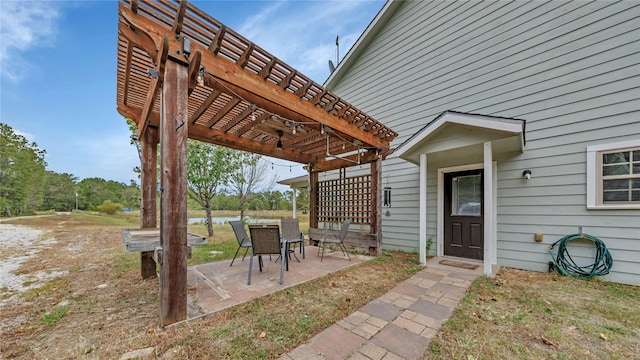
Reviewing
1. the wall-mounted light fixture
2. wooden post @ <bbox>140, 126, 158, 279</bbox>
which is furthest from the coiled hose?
wooden post @ <bbox>140, 126, 158, 279</bbox>

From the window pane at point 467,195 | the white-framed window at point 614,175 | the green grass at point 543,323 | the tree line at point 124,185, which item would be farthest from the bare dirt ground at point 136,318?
the tree line at point 124,185

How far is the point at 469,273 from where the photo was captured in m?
3.91

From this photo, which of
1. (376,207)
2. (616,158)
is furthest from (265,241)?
(616,158)

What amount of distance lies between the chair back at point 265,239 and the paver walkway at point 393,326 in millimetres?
1437

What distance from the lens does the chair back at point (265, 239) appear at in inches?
128

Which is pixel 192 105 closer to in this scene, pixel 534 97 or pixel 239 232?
pixel 239 232

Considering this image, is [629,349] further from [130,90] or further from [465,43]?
[130,90]

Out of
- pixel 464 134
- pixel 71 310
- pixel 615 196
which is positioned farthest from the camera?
pixel 464 134

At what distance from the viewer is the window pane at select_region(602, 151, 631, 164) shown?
11.2 ft

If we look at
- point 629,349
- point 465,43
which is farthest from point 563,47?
point 629,349

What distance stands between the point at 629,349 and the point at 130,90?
596 cm

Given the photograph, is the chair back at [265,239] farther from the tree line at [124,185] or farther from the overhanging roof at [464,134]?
the tree line at [124,185]

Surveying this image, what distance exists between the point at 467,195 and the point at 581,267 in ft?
6.29

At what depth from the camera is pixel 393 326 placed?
7.34 ft
